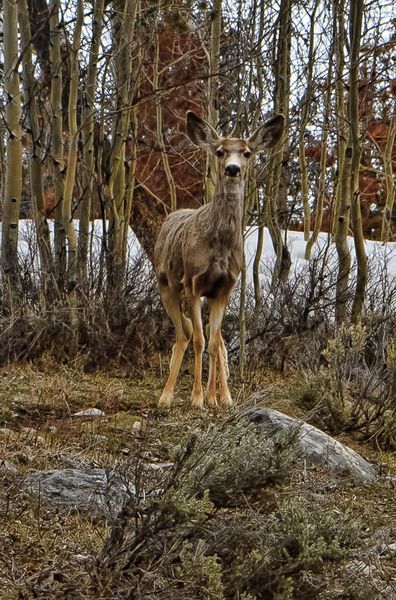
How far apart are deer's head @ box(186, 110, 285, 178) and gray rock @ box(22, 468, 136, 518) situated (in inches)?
138

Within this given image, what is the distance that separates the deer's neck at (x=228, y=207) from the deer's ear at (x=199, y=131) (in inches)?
24.0

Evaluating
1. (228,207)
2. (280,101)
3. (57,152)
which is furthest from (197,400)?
(280,101)

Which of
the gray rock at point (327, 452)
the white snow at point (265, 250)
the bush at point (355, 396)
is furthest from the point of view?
the white snow at point (265, 250)

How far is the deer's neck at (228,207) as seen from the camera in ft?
25.7

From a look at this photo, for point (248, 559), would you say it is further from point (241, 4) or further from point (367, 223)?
point (367, 223)

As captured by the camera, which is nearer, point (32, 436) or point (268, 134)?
point (32, 436)

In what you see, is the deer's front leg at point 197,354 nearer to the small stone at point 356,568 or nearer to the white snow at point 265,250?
the white snow at point 265,250

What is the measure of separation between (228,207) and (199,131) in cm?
96

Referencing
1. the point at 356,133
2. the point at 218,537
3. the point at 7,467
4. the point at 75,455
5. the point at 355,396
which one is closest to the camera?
the point at 218,537

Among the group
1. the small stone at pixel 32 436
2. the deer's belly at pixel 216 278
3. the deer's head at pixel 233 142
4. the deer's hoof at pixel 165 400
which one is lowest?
the deer's hoof at pixel 165 400

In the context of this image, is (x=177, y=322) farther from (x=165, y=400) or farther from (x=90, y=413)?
(x=90, y=413)

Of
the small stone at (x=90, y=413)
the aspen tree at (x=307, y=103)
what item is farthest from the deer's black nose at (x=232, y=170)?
the aspen tree at (x=307, y=103)

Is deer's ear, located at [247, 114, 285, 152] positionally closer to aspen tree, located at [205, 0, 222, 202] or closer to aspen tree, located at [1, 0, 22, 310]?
aspen tree, located at [205, 0, 222, 202]

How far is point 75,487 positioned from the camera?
15.2 feet
